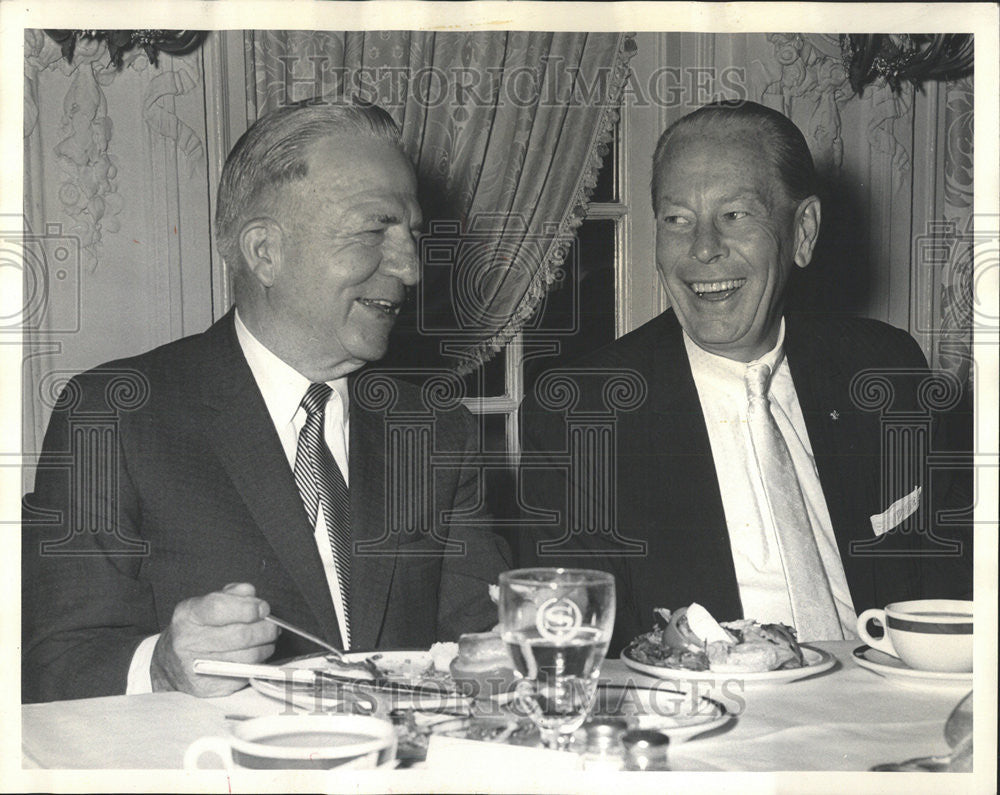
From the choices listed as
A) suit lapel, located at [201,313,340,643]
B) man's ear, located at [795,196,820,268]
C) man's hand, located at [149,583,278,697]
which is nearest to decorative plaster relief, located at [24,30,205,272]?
suit lapel, located at [201,313,340,643]

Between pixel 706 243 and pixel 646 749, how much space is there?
2.26 ft

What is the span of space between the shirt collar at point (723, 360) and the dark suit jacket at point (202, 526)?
34 cm

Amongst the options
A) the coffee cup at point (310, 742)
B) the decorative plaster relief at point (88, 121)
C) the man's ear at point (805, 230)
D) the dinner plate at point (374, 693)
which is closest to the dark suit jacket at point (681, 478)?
the man's ear at point (805, 230)

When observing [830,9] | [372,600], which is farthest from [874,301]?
[372,600]

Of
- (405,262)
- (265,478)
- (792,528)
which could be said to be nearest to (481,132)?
(405,262)

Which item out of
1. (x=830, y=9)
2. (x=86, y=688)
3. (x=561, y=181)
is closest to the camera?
(x=86, y=688)

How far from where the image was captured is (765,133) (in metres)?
1.35

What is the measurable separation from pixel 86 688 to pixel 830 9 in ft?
3.95

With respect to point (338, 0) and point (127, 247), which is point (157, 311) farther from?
point (338, 0)

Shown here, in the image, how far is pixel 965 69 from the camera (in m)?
1.30

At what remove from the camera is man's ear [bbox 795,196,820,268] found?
1366 millimetres

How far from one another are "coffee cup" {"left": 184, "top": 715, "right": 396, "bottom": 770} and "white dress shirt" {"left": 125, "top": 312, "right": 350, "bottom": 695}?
0.40m

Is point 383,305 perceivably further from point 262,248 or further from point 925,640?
point 925,640

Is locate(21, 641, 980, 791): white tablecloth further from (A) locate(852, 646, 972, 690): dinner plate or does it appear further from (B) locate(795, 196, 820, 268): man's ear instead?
(B) locate(795, 196, 820, 268): man's ear
